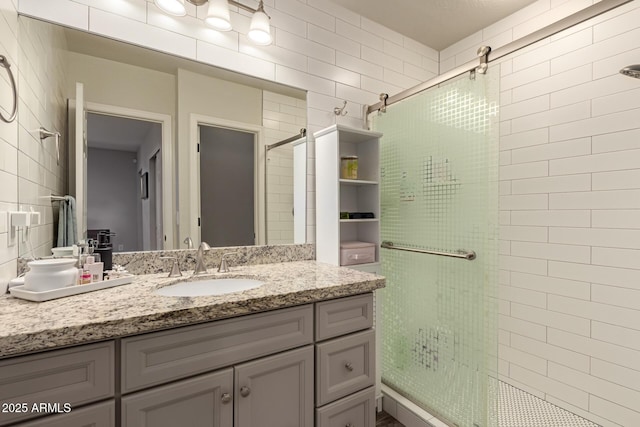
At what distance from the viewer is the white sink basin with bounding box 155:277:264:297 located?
1.27 metres

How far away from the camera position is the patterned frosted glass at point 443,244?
150 centimetres

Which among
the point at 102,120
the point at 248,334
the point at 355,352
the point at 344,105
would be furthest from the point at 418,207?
the point at 102,120

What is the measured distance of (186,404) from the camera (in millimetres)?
908

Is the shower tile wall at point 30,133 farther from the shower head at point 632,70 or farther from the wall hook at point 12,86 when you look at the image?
the shower head at point 632,70

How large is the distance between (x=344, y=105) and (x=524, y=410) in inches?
83.4

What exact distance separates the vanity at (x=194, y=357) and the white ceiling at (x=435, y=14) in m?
1.76

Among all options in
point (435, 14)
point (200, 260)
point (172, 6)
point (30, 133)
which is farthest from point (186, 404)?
point (435, 14)

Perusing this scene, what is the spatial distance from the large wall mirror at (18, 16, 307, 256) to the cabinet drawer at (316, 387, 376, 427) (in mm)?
856

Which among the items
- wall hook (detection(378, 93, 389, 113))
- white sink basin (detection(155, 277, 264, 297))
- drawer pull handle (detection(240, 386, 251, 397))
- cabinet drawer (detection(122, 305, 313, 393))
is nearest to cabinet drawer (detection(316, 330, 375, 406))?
cabinet drawer (detection(122, 305, 313, 393))

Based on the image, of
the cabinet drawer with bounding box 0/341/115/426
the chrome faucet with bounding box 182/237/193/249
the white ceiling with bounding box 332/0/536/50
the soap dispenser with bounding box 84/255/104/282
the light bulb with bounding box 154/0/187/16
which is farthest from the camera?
the white ceiling with bounding box 332/0/536/50

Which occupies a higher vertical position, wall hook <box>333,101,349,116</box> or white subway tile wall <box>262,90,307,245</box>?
wall hook <box>333,101,349,116</box>

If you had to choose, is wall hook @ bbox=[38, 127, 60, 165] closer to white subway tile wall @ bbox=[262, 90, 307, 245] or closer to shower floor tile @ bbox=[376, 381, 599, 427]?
white subway tile wall @ bbox=[262, 90, 307, 245]

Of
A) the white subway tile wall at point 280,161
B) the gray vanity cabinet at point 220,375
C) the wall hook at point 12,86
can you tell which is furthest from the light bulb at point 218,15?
the gray vanity cabinet at point 220,375

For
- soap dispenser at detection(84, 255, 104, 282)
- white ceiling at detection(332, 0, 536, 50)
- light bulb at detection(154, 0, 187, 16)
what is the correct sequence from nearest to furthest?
soap dispenser at detection(84, 255, 104, 282)
light bulb at detection(154, 0, 187, 16)
white ceiling at detection(332, 0, 536, 50)
